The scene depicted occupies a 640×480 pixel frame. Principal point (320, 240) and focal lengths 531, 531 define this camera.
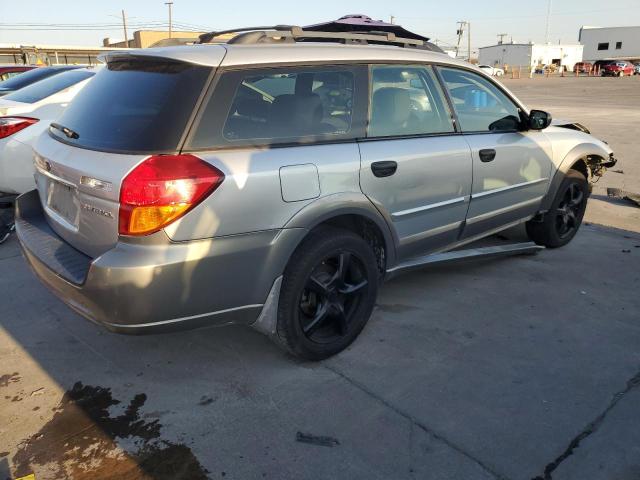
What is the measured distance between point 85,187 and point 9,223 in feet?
11.0

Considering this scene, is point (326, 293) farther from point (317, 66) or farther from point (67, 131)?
point (67, 131)

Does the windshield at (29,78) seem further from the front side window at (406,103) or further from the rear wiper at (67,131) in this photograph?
the front side window at (406,103)

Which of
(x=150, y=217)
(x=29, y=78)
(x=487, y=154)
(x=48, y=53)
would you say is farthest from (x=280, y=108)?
(x=48, y=53)

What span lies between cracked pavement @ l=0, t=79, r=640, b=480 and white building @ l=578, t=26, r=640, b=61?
88065mm

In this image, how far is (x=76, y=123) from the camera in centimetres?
295

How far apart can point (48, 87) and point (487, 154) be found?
4.83 meters

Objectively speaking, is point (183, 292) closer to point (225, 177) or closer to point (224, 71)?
point (225, 177)

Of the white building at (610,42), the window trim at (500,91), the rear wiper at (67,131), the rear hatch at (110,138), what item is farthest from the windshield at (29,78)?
the white building at (610,42)

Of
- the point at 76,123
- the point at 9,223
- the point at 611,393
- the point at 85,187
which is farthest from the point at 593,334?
the point at 9,223

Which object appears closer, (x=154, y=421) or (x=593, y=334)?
(x=154, y=421)

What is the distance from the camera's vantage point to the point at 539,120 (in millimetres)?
4195

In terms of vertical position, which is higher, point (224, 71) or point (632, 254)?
point (224, 71)

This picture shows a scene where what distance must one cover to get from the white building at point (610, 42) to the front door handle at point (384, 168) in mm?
88469

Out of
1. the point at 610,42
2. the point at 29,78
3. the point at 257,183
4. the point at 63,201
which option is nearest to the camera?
the point at 257,183
